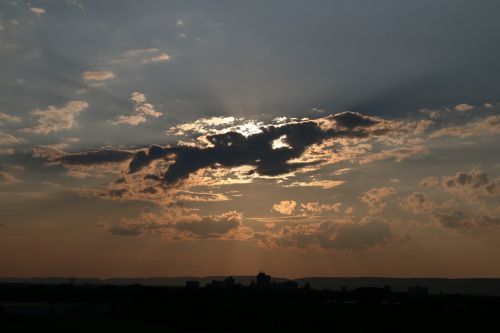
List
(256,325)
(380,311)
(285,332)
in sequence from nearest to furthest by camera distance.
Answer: (285,332) < (256,325) < (380,311)

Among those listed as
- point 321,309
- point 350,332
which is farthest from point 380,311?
point 350,332

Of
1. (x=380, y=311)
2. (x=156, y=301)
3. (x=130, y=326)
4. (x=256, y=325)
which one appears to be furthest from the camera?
(x=156, y=301)

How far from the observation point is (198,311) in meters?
98.1

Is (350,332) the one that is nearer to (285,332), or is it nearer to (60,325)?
(285,332)

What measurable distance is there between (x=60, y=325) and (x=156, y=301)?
54.8m

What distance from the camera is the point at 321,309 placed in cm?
9512

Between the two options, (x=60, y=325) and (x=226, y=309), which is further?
(x=226, y=309)

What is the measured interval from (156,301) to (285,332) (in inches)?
2022

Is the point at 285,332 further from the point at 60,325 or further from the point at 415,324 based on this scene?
the point at 60,325

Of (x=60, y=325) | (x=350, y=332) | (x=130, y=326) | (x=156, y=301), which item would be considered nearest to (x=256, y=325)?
(x=350, y=332)

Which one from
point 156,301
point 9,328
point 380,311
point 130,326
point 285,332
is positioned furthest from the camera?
point 156,301

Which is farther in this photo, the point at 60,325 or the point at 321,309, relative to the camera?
the point at 321,309

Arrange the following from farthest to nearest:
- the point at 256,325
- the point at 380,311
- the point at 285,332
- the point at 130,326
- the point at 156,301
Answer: the point at 156,301 < the point at 380,311 < the point at 256,325 < the point at 285,332 < the point at 130,326

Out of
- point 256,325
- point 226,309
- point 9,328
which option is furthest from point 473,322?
point 9,328
